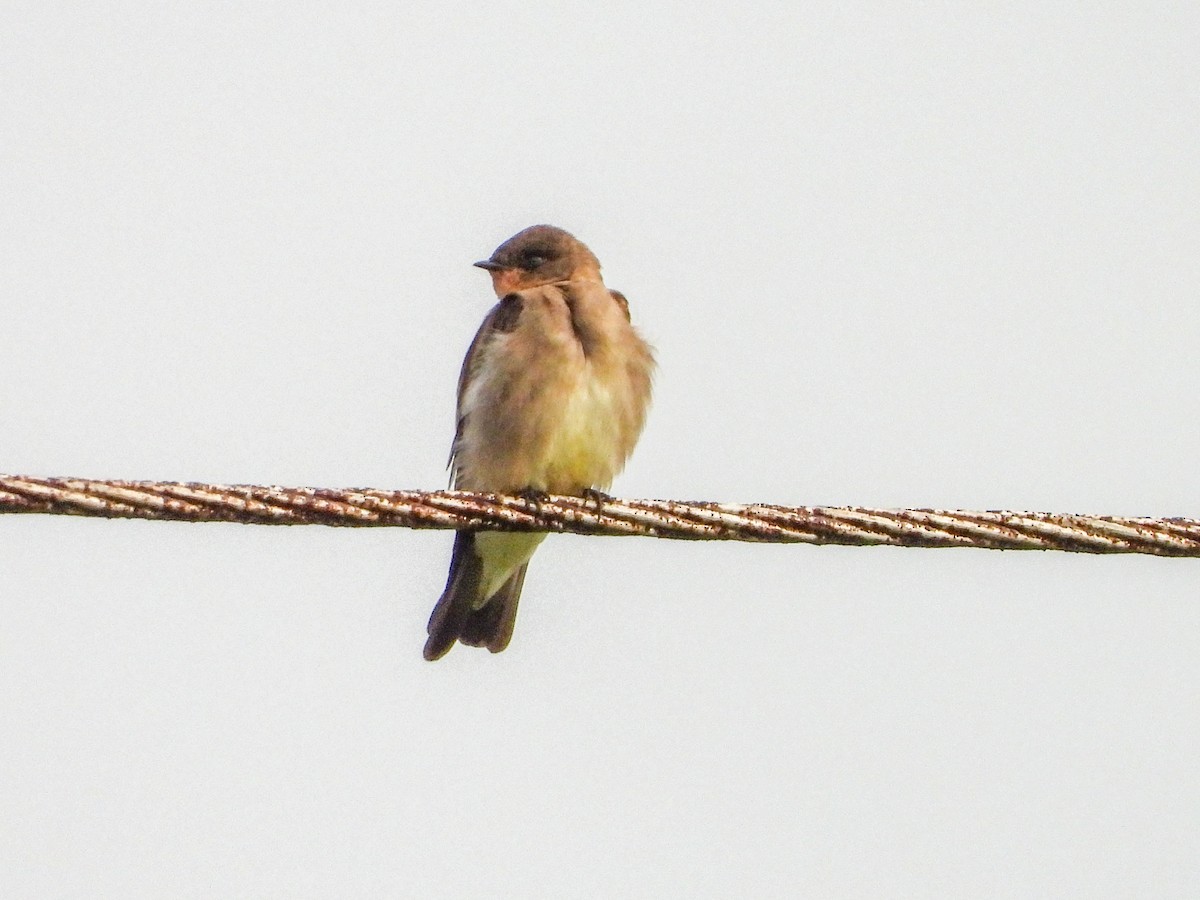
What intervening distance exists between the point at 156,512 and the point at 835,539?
1.56m

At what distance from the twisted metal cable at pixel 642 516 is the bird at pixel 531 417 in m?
2.75

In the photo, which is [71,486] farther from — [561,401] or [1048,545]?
[561,401]

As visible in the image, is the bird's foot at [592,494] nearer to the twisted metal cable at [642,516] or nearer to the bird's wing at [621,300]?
the bird's wing at [621,300]

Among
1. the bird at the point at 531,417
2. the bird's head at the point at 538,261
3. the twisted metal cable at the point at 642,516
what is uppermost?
the bird's head at the point at 538,261

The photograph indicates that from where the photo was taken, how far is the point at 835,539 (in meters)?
4.48

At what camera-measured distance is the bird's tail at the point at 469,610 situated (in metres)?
8.08

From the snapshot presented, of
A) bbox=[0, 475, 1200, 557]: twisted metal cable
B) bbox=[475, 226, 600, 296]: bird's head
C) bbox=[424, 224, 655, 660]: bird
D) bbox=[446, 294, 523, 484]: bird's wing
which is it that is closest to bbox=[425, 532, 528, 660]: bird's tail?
bbox=[424, 224, 655, 660]: bird

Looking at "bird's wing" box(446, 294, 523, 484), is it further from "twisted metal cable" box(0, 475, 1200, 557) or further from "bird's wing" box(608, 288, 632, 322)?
"twisted metal cable" box(0, 475, 1200, 557)

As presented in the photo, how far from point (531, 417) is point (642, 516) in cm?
289

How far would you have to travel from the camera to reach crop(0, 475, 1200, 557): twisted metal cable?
4121mm

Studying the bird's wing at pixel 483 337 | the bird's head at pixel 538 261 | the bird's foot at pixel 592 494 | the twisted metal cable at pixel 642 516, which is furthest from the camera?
the bird's head at pixel 538 261

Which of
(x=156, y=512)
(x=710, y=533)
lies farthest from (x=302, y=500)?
(x=710, y=533)

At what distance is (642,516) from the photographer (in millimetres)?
4695

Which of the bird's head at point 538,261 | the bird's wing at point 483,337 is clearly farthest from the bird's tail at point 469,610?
Answer: the bird's head at point 538,261
